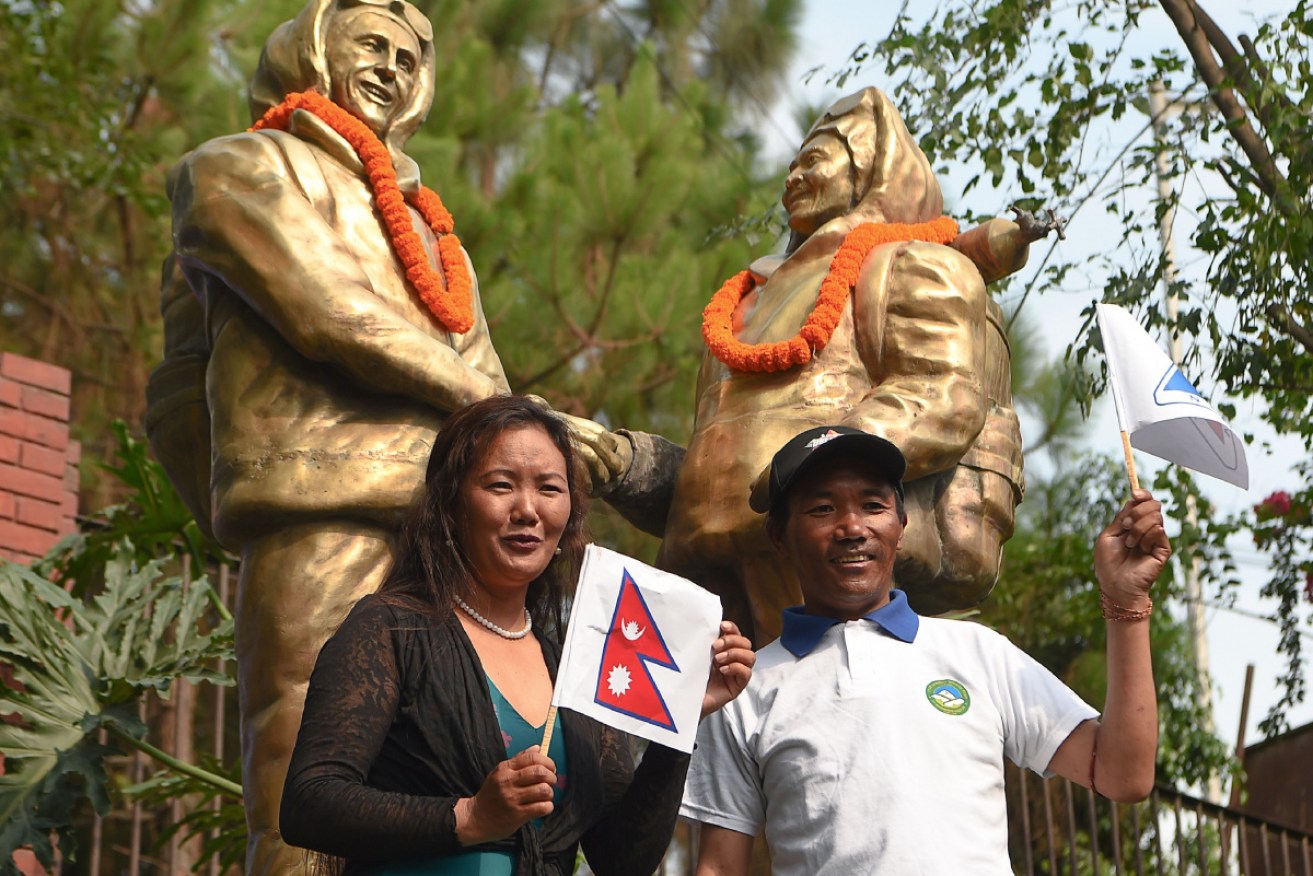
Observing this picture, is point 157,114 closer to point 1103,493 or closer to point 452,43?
point 452,43

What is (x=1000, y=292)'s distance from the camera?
694 cm

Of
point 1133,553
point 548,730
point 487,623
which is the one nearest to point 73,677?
point 487,623

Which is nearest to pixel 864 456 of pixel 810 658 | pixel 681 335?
pixel 810 658

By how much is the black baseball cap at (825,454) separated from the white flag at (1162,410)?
1.27 feet

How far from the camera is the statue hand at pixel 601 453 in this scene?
4.45 m

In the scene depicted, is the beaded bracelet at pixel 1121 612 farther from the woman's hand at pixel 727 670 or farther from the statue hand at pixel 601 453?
the statue hand at pixel 601 453

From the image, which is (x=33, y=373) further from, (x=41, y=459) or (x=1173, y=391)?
(x=1173, y=391)

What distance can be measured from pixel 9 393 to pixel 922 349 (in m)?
3.96

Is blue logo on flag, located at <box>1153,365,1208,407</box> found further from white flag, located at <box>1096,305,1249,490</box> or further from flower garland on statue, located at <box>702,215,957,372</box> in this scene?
flower garland on statue, located at <box>702,215,957,372</box>

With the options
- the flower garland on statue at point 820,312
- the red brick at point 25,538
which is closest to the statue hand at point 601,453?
the flower garland on statue at point 820,312

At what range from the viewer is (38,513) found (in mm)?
7176

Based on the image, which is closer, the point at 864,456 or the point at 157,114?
the point at 864,456

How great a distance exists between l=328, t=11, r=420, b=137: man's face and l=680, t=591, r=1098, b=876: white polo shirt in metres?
2.10

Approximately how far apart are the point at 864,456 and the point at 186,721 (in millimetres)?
5171
